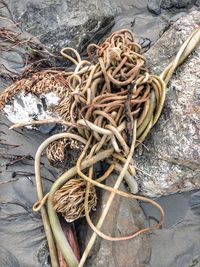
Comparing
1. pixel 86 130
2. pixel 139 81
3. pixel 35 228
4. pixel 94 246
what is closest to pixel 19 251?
pixel 35 228

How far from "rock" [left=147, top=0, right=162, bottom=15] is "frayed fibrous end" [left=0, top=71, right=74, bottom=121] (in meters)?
1.33

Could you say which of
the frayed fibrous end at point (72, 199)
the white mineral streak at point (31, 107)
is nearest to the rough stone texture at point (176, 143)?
the frayed fibrous end at point (72, 199)

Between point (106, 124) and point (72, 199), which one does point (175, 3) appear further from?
point (72, 199)

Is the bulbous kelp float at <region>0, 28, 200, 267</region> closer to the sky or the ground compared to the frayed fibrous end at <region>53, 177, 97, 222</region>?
closer to the sky

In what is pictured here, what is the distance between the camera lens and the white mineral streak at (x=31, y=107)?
301 cm

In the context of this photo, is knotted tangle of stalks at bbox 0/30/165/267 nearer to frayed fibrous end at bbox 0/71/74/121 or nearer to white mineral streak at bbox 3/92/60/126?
frayed fibrous end at bbox 0/71/74/121

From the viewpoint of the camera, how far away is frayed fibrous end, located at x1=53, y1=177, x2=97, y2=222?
8.68ft

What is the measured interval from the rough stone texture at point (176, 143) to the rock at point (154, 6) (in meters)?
1.18

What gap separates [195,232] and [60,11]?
2.08 meters

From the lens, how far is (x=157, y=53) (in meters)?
3.12

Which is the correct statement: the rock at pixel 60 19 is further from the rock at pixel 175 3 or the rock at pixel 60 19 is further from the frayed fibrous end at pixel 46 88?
the frayed fibrous end at pixel 46 88

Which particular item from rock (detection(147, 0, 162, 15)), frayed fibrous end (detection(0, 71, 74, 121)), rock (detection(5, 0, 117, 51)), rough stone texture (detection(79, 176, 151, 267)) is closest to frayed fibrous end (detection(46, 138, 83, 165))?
frayed fibrous end (detection(0, 71, 74, 121))

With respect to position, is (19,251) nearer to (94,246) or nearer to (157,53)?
(94,246)

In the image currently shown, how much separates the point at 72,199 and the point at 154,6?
212 centimetres
